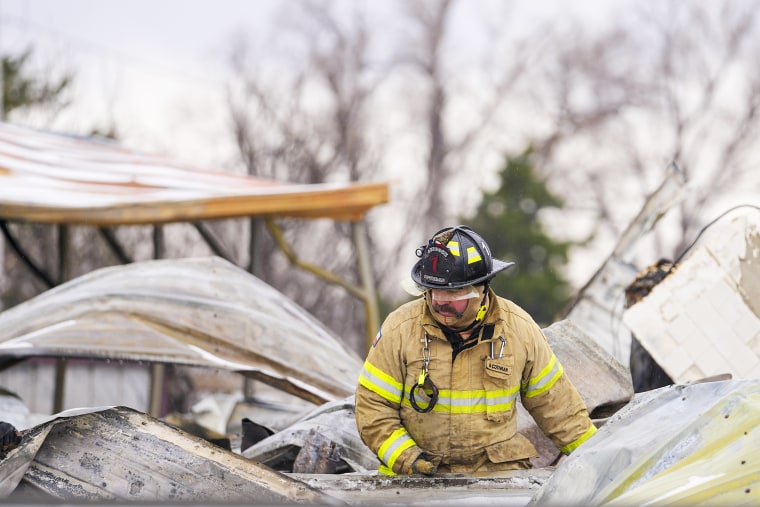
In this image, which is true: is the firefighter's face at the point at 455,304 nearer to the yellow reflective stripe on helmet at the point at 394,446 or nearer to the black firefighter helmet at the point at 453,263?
the black firefighter helmet at the point at 453,263

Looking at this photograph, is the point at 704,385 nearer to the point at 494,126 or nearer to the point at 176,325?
the point at 176,325

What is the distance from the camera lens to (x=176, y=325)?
5.82m

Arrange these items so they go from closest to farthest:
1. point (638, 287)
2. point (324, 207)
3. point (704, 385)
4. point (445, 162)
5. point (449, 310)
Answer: point (704, 385) → point (449, 310) → point (638, 287) → point (324, 207) → point (445, 162)

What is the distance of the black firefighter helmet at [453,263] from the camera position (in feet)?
12.4

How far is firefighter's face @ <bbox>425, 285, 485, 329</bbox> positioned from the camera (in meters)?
3.79

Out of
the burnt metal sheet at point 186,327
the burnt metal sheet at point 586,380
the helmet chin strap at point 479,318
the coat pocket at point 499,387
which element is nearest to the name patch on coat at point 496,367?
the coat pocket at point 499,387

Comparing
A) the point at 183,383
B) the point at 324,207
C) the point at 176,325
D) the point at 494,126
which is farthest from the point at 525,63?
the point at 176,325

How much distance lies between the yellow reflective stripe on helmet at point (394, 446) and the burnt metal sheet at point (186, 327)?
6.34 ft

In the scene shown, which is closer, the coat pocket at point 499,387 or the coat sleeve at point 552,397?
the coat pocket at point 499,387

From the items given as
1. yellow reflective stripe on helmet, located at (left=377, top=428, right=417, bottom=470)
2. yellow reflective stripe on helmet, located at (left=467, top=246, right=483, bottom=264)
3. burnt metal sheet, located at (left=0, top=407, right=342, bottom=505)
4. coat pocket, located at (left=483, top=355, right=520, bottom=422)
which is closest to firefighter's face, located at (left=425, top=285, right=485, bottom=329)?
yellow reflective stripe on helmet, located at (left=467, top=246, right=483, bottom=264)

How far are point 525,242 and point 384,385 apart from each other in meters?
12.0

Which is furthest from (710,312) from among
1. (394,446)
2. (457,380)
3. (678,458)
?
(678,458)

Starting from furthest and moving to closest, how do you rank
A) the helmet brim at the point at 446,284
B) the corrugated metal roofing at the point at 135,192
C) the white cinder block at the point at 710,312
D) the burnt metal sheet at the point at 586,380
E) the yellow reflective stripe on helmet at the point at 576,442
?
the corrugated metal roofing at the point at 135,192 → the white cinder block at the point at 710,312 → the burnt metal sheet at the point at 586,380 → the yellow reflective stripe on helmet at the point at 576,442 → the helmet brim at the point at 446,284

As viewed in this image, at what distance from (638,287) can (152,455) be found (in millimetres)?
3985
